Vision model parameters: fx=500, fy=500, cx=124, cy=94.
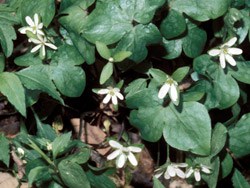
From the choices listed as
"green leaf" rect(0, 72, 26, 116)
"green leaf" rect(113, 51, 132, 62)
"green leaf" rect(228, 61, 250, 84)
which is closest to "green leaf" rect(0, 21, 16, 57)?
"green leaf" rect(0, 72, 26, 116)

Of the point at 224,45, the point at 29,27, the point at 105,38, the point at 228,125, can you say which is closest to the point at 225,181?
the point at 228,125

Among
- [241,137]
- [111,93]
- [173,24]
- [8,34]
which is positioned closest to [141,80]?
[111,93]

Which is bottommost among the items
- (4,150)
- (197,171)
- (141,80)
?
(197,171)

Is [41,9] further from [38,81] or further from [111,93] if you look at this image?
[111,93]

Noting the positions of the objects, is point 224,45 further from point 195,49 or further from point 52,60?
point 52,60

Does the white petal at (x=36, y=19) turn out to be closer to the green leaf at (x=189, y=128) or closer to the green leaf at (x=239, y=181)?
the green leaf at (x=189, y=128)

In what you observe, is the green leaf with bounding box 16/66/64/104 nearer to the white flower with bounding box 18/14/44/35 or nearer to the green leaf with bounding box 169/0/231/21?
the white flower with bounding box 18/14/44/35
